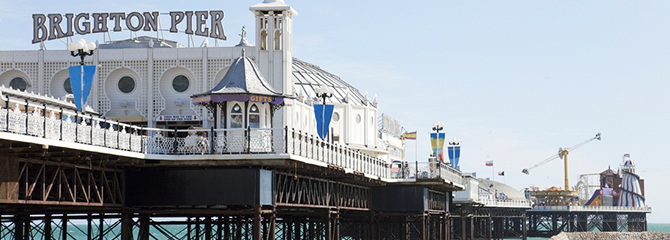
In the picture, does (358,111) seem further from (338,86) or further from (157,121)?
(157,121)

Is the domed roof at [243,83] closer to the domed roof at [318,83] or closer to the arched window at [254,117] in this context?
the arched window at [254,117]

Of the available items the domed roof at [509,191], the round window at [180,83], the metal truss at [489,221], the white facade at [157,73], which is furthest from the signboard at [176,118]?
the domed roof at [509,191]

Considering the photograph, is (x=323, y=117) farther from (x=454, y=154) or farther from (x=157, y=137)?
(x=454, y=154)

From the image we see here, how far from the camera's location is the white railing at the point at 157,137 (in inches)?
1070

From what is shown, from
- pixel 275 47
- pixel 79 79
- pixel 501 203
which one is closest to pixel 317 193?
pixel 275 47

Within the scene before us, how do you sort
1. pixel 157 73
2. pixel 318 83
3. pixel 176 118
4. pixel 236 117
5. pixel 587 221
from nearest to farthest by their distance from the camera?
pixel 236 117 → pixel 176 118 → pixel 157 73 → pixel 318 83 → pixel 587 221

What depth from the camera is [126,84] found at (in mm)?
56688

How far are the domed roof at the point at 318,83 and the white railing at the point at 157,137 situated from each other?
150ft

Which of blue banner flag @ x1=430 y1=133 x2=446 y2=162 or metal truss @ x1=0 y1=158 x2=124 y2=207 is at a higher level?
blue banner flag @ x1=430 y1=133 x2=446 y2=162

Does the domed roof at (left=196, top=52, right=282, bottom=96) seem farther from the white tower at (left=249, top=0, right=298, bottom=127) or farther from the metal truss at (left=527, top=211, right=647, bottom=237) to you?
the metal truss at (left=527, top=211, right=647, bottom=237)

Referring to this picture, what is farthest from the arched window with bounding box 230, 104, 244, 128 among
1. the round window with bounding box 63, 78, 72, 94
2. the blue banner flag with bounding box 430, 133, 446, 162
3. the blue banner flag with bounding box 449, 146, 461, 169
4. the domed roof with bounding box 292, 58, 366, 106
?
the blue banner flag with bounding box 449, 146, 461, 169

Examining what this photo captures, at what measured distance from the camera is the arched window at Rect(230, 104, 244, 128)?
3766 cm

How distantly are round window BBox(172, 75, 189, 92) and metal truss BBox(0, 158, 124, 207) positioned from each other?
21330 mm

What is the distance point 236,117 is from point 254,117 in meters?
0.81
